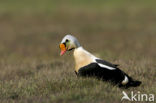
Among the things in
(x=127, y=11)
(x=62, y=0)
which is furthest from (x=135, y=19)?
(x=62, y=0)

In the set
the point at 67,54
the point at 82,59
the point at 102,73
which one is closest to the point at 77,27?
the point at 67,54

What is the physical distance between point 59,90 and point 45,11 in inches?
969

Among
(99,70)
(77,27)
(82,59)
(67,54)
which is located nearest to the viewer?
(99,70)

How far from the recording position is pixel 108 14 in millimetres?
29125

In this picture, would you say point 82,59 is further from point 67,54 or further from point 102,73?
point 67,54

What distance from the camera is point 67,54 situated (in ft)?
48.2

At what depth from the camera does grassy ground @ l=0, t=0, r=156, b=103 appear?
7.16 meters

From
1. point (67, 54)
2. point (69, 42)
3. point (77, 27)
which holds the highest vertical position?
point (77, 27)

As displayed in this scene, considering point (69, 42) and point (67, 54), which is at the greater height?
point (69, 42)

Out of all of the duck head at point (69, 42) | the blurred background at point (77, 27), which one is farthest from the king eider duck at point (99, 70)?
the blurred background at point (77, 27)

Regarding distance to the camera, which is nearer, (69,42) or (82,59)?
(82,59)

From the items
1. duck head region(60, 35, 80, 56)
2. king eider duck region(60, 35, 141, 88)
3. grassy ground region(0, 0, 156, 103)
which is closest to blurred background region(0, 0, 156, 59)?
grassy ground region(0, 0, 156, 103)

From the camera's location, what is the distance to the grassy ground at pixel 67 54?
7.16 meters

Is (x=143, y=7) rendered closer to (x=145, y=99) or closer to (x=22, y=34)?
(x=22, y=34)
